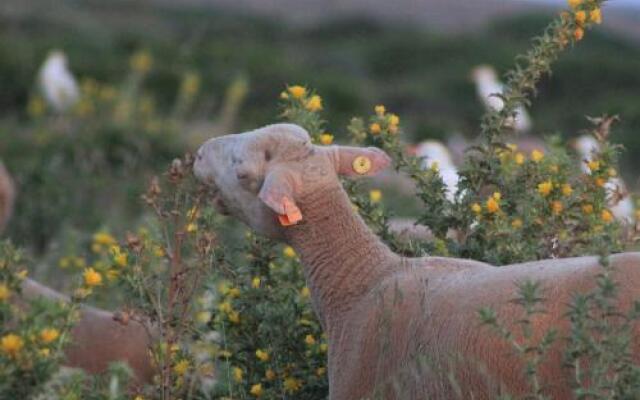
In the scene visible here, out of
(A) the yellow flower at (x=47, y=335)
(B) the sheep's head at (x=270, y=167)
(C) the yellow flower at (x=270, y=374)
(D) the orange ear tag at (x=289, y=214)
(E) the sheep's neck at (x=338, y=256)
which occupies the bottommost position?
(C) the yellow flower at (x=270, y=374)

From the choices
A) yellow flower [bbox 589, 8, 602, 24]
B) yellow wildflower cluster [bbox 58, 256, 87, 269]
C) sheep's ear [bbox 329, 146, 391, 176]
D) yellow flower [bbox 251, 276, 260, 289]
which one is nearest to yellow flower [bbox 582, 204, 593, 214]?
yellow flower [bbox 589, 8, 602, 24]

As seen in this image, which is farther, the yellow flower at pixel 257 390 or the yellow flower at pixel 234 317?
the yellow flower at pixel 234 317

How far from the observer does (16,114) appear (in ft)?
87.9

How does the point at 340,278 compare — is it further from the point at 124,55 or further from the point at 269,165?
the point at 124,55

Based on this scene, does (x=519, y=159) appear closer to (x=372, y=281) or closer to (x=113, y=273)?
(x=372, y=281)

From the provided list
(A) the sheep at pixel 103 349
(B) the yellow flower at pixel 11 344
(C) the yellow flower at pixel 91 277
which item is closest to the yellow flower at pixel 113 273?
(C) the yellow flower at pixel 91 277

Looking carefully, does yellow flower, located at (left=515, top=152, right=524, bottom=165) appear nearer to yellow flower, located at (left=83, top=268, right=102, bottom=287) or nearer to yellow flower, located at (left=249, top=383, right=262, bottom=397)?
yellow flower, located at (left=249, top=383, right=262, bottom=397)

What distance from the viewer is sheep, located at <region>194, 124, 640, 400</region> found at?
5426 millimetres

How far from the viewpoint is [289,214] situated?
5.85 m

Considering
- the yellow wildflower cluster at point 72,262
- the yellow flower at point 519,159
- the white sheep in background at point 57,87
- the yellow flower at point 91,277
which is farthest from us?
the white sheep in background at point 57,87

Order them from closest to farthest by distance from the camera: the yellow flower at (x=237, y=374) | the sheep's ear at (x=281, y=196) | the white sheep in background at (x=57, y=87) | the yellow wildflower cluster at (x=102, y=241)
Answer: the sheep's ear at (x=281, y=196) → the yellow flower at (x=237, y=374) → the yellow wildflower cluster at (x=102, y=241) → the white sheep in background at (x=57, y=87)

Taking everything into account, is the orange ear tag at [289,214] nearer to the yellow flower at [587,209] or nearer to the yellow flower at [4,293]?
the yellow flower at [4,293]

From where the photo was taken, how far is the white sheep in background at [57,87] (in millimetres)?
22672

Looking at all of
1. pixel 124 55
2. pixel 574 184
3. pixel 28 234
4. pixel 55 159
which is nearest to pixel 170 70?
pixel 124 55
